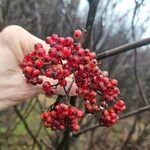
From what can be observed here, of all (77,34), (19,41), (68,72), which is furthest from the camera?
(19,41)

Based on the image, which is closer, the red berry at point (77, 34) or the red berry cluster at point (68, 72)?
the red berry cluster at point (68, 72)

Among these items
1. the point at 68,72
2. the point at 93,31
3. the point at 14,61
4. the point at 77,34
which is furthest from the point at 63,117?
the point at 93,31

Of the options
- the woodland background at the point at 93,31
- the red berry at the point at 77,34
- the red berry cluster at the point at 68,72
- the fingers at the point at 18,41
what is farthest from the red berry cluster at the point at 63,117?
the woodland background at the point at 93,31

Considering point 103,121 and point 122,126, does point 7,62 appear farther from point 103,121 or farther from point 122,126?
point 122,126

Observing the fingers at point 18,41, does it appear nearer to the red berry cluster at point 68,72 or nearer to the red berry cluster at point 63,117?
the red berry cluster at point 68,72

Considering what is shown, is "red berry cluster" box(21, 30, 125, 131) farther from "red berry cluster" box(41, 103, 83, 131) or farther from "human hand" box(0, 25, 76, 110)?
"human hand" box(0, 25, 76, 110)

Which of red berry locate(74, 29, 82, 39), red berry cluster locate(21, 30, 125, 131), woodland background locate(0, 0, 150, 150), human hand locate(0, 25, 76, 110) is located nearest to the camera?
red berry cluster locate(21, 30, 125, 131)

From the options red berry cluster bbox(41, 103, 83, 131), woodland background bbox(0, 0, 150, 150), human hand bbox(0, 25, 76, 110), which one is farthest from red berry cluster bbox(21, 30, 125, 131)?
woodland background bbox(0, 0, 150, 150)

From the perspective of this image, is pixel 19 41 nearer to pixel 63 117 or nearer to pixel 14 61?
pixel 14 61
